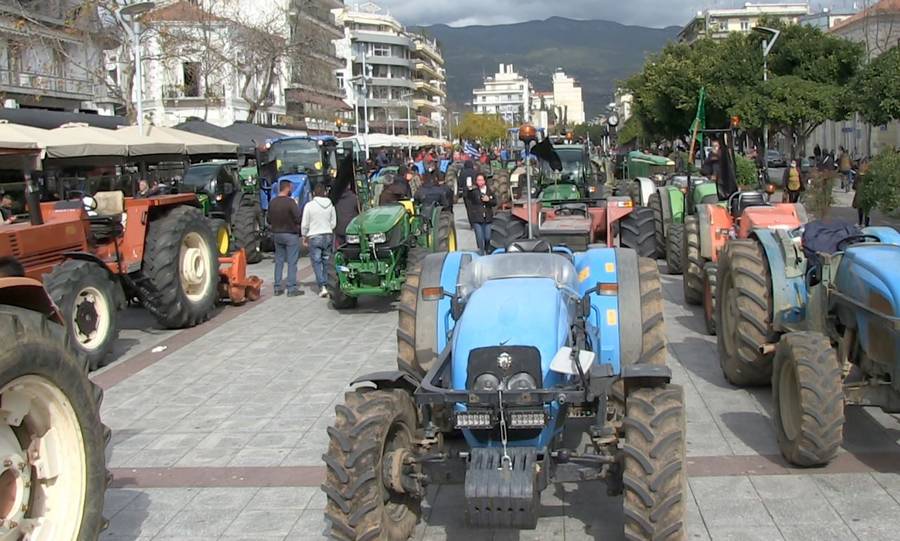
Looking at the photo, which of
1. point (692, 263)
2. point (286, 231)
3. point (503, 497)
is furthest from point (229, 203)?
point (503, 497)

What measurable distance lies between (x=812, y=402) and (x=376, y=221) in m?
7.17

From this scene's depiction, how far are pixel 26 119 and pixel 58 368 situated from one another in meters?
19.9

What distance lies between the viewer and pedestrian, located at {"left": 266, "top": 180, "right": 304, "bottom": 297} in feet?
42.1

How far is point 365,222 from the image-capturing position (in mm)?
11523

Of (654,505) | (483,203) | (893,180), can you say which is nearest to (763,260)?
(654,505)

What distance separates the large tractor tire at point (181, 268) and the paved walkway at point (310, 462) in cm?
86

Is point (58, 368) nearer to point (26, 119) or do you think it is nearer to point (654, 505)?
point (654, 505)

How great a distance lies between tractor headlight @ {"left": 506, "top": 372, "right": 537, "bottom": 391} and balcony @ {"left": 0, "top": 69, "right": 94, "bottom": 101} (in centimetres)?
2735

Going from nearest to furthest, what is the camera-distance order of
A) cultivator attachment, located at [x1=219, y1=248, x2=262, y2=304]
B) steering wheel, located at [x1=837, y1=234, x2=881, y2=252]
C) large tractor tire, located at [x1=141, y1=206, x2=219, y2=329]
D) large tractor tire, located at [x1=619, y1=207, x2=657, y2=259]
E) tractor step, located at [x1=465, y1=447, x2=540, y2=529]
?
tractor step, located at [x1=465, y1=447, x2=540, y2=529] < steering wheel, located at [x1=837, y1=234, x2=881, y2=252] < large tractor tire, located at [x1=141, y1=206, x2=219, y2=329] < cultivator attachment, located at [x1=219, y1=248, x2=262, y2=304] < large tractor tire, located at [x1=619, y1=207, x2=657, y2=259]

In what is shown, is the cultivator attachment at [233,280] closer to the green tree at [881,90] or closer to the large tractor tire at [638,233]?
the large tractor tire at [638,233]

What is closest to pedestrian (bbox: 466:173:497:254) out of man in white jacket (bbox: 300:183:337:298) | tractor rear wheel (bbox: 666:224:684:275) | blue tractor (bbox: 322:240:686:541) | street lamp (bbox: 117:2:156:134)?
tractor rear wheel (bbox: 666:224:684:275)

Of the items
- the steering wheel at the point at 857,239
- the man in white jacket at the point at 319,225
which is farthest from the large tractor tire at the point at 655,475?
the man in white jacket at the point at 319,225

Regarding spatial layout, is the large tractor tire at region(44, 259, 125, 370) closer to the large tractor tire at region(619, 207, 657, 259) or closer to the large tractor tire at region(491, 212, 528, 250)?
the large tractor tire at region(491, 212, 528, 250)

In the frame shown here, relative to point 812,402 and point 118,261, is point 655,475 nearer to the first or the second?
point 812,402
